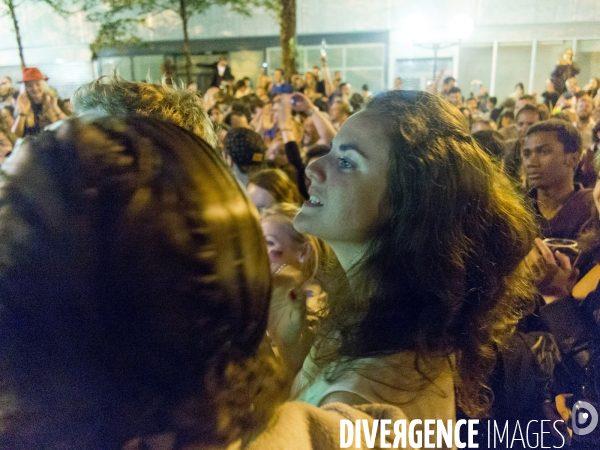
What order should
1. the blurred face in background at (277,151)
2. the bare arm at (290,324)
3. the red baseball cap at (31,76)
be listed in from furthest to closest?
the red baseball cap at (31,76)
the blurred face in background at (277,151)
the bare arm at (290,324)

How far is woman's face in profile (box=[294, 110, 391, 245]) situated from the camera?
1200 mm

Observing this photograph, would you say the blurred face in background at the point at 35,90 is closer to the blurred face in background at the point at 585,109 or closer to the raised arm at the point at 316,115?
the raised arm at the point at 316,115

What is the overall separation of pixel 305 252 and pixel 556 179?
157 cm

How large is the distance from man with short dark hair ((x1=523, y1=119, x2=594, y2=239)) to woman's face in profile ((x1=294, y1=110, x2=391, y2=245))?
4.79ft

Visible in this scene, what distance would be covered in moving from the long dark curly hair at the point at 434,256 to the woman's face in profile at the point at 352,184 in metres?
0.03

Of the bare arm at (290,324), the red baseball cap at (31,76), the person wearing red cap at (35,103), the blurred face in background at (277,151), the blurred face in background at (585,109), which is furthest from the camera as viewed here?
the blurred face in background at (585,109)

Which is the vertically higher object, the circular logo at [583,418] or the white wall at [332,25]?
the white wall at [332,25]

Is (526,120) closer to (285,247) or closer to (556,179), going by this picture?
(556,179)

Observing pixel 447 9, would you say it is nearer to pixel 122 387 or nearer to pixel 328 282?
pixel 328 282

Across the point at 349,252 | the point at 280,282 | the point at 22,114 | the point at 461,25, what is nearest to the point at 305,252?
the point at 280,282

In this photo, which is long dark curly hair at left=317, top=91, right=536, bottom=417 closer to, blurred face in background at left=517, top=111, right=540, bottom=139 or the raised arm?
the raised arm

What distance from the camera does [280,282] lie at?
4.75ft

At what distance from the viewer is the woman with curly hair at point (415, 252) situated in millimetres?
1089

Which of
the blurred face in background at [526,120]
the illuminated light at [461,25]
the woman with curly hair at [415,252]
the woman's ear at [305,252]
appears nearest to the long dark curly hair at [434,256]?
the woman with curly hair at [415,252]
